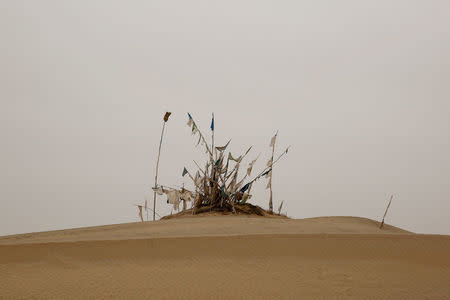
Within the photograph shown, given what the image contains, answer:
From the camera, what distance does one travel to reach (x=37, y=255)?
166 cm

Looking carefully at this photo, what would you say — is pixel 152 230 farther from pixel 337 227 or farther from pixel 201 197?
pixel 201 197

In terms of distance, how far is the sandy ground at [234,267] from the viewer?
1318mm

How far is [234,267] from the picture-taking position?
4.93ft

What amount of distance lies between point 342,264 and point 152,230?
855 mm

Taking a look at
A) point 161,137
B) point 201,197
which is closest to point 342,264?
point 201,197

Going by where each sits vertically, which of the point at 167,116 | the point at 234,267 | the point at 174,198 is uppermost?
the point at 167,116

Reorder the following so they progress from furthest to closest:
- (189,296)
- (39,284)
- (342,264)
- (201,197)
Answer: (201,197) < (342,264) < (39,284) < (189,296)

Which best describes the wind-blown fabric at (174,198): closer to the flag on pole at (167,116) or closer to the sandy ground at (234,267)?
the flag on pole at (167,116)

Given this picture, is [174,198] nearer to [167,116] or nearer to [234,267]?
[167,116]

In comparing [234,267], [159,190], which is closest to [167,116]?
[159,190]

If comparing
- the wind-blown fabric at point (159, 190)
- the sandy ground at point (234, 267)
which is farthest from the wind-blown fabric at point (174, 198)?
the sandy ground at point (234, 267)

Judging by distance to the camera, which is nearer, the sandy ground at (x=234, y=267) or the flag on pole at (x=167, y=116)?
the sandy ground at (x=234, y=267)

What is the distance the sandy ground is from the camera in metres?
1.32

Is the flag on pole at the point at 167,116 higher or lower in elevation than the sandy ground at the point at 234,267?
higher
